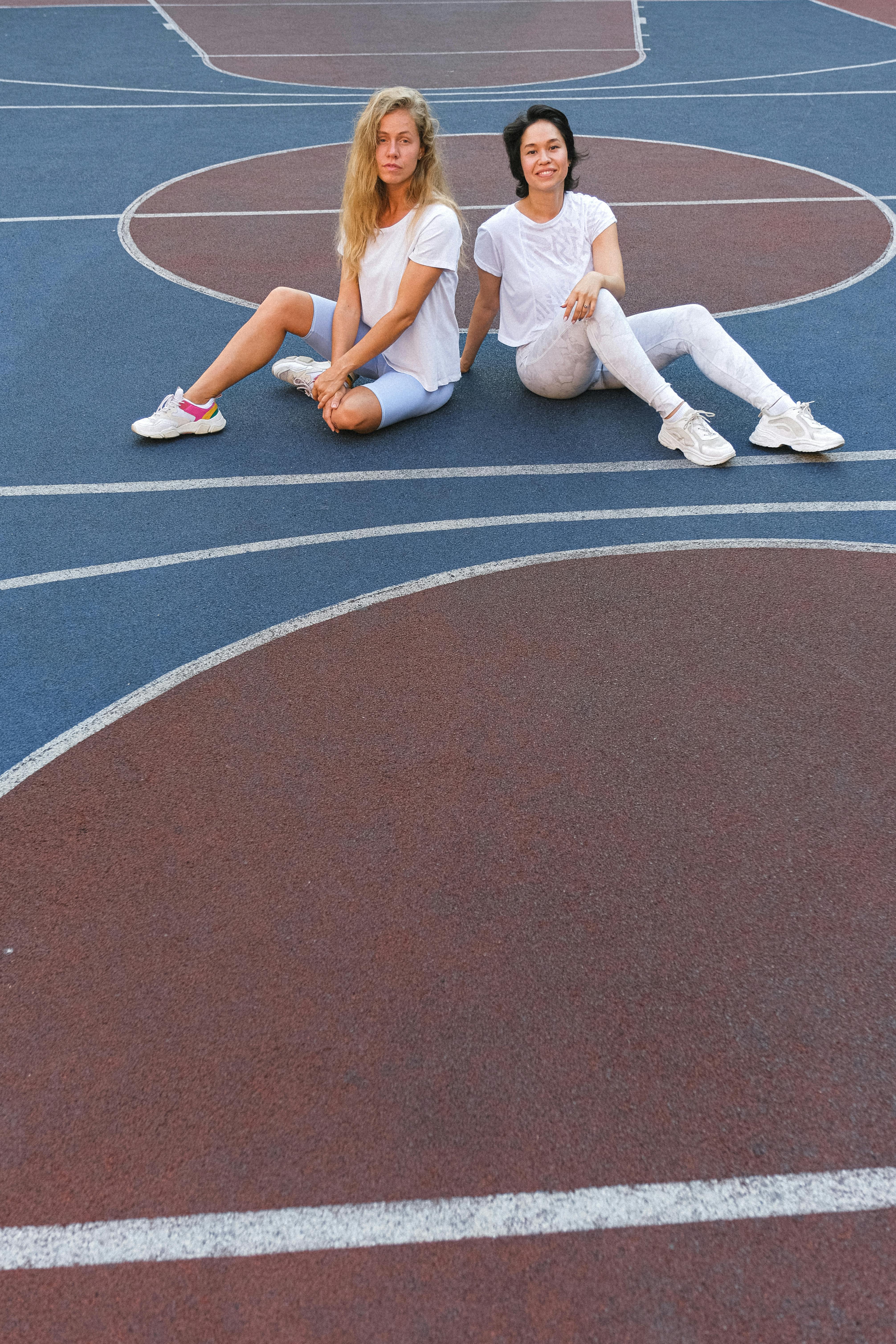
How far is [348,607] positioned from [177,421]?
1.68 m

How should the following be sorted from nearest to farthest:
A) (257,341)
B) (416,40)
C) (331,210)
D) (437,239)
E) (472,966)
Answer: (472,966) → (437,239) → (257,341) → (331,210) → (416,40)

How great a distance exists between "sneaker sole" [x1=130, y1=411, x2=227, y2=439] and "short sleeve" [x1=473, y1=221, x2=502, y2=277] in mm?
1423

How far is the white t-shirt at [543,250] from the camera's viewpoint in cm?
514

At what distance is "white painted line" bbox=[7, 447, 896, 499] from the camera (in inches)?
192

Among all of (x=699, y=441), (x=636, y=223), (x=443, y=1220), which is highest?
(x=636, y=223)

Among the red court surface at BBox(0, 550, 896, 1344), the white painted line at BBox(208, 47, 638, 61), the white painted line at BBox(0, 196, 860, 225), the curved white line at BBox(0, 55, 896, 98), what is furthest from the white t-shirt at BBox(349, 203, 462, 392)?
the white painted line at BBox(208, 47, 638, 61)

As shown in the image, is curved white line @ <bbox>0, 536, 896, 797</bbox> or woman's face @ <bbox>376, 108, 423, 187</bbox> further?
woman's face @ <bbox>376, 108, 423, 187</bbox>

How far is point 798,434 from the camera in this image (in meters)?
4.95

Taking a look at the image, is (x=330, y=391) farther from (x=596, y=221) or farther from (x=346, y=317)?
(x=596, y=221)

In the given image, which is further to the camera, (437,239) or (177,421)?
(177,421)

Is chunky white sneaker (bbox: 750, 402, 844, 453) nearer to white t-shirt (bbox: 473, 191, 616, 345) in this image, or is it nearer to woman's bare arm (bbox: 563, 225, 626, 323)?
woman's bare arm (bbox: 563, 225, 626, 323)

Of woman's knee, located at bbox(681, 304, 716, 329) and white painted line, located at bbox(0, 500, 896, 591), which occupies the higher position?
woman's knee, located at bbox(681, 304, 716, 329)

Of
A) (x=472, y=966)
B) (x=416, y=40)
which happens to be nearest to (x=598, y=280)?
(x=472, y=966)

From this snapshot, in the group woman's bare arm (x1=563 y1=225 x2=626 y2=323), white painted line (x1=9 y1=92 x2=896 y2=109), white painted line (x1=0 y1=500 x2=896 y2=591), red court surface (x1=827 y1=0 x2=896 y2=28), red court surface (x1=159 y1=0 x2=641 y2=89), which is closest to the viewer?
white painted line (x1=0 y1=500 x2=896 y2=591)
